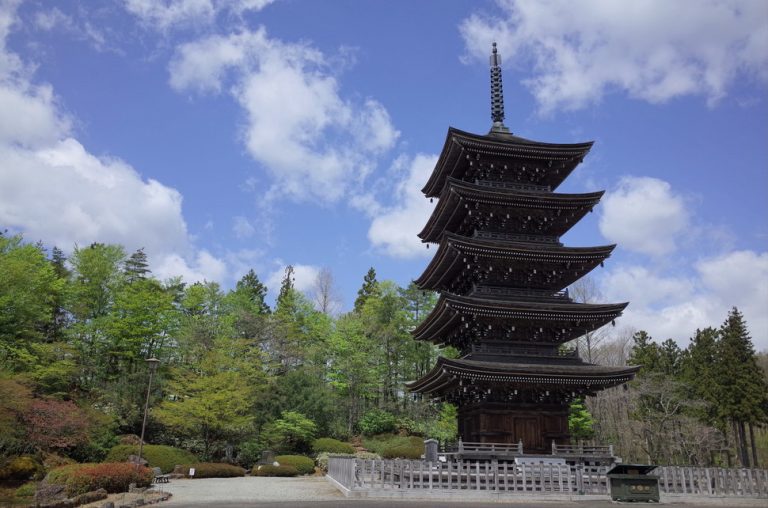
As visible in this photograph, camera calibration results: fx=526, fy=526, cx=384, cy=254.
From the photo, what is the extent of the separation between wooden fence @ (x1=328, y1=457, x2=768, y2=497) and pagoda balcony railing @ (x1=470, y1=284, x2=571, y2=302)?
851cm

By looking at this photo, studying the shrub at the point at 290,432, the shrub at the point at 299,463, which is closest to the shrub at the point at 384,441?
the shrub at the point at 290,432

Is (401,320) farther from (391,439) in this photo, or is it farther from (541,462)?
(541,462)

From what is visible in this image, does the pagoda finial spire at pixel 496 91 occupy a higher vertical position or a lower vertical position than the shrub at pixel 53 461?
higher

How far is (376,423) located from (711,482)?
114 feet

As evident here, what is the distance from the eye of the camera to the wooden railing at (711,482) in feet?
68.7

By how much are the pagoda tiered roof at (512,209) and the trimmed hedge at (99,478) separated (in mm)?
20840

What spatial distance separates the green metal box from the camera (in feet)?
64.7

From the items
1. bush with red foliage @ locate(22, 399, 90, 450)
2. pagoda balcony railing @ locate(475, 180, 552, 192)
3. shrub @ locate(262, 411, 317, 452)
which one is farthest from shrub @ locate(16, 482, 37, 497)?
pagoda balcony railing @ locate(475, 180, 552, 192)

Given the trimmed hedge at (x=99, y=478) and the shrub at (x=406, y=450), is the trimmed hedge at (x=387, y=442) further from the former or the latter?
the trimmed hedge at (x=99, y=478)

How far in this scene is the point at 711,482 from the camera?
2116 cm

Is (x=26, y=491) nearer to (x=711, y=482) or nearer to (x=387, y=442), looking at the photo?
(x=387, y=442)

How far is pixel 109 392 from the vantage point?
1725 inches

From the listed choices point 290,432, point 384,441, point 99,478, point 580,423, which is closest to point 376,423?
point 384,441

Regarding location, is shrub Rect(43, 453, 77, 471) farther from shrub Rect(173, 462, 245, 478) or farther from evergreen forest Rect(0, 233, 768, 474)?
shrub Rect(173, 462, 245, 478)
